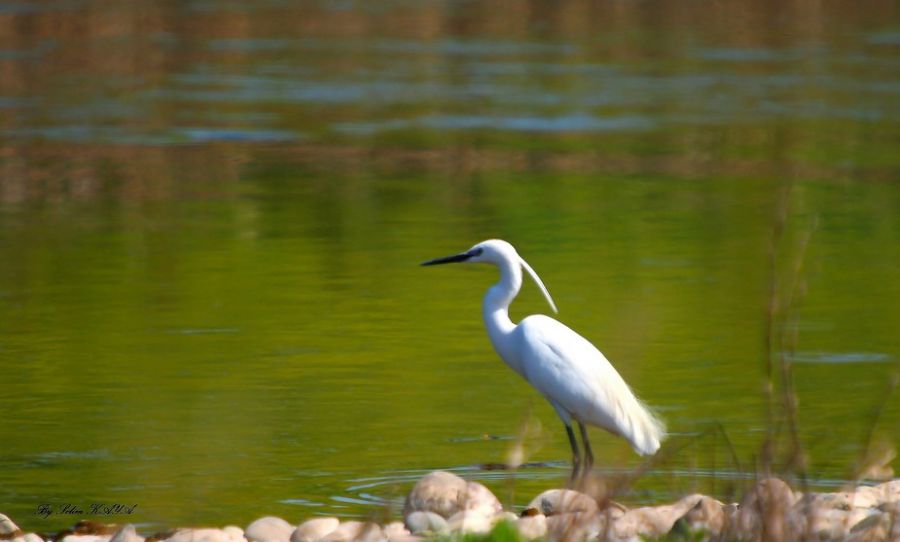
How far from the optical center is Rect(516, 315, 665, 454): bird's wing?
7133 mm

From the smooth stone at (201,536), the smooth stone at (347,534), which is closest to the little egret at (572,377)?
the smooth stone at (347,534)

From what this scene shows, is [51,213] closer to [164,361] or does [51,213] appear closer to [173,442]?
[164,361]

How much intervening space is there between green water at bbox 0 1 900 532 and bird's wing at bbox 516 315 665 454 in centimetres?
24

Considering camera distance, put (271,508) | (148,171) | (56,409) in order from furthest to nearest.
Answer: (148,171), (56,409), (271,508)

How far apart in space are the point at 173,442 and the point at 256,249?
5.11 m

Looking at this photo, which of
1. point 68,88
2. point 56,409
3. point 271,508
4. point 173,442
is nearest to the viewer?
point 271,508

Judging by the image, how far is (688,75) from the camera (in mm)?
26172

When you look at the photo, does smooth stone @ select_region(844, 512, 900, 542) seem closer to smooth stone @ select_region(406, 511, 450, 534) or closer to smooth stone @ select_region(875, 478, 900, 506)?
smooth stone @ select_region(875, 478, 900, 506)

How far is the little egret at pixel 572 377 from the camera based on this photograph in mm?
7137

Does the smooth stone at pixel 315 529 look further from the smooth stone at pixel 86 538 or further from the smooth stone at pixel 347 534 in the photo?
the smooth stone at pixel 86 538

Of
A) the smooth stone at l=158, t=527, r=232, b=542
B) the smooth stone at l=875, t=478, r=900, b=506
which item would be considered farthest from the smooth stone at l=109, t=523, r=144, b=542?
the smooth stone at l=875, t=478, r=900, b=506

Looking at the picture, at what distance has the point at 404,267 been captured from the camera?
39.6ft

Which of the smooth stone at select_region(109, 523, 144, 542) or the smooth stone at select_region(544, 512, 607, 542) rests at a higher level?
the smooth stone at select_region(544, 512, 607, 542)


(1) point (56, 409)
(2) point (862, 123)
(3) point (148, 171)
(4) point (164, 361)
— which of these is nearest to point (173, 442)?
(1) point (56, 409)
